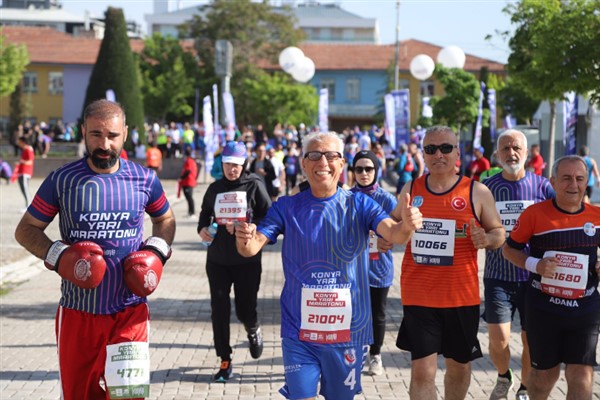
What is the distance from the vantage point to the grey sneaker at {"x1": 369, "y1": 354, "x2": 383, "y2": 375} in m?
8.77

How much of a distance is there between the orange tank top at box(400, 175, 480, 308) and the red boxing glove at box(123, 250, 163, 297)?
1802 millimetres

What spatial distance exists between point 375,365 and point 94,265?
4.22 metres

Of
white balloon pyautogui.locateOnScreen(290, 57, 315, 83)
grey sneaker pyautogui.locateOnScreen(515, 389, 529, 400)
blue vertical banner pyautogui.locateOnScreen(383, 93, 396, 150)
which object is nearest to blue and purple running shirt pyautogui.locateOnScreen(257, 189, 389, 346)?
grey sneaker pyautogui.locateOnScreen(515, 389, 529, 400)

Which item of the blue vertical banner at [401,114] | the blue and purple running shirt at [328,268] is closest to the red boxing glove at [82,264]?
the blue and purple running shirt at [328,268]

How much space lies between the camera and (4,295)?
13.5m

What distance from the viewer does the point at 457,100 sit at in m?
47.8

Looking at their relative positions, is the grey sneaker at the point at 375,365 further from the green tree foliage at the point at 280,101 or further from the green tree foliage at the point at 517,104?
the green tree foliage at the point at 280,101

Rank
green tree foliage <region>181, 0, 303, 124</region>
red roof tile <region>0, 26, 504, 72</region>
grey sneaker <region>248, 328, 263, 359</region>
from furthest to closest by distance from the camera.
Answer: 1. red roof tile <region>0, 26, 504, 72</region>
2. green tree foliage <region>181, 0, 303, 124</region>
3. grey sneaker <region>248, 328, 263, 359</region>

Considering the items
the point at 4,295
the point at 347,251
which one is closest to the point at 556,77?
the point at 4,295

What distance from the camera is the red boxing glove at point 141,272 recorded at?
203 inches

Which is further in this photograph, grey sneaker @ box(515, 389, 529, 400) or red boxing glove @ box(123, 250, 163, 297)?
grey sneaker @ box(515, 389, 529, 400)

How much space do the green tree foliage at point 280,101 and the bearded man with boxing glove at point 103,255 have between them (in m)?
67.7

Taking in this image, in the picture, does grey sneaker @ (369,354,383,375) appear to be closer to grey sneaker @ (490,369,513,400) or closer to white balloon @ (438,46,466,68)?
grey sneaker @ (490,369,513,400)

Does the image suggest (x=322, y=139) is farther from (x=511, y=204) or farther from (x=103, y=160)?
(x=511, y=204)
